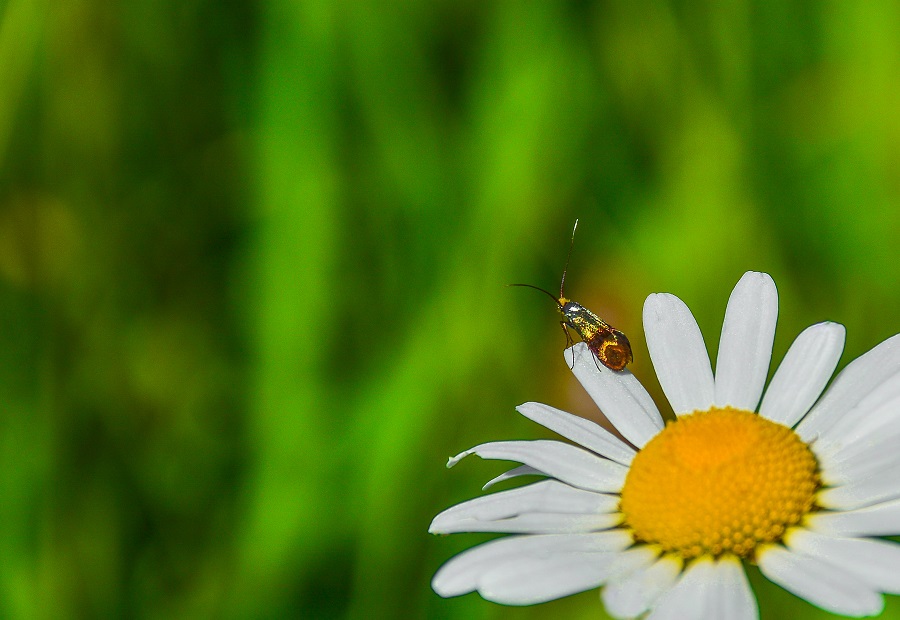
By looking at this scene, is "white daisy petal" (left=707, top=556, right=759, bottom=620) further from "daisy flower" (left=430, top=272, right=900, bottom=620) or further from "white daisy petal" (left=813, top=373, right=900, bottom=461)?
"white daisy petal" (left=813, top=373, right=900, bottom=461)

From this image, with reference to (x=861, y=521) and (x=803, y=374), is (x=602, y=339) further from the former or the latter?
(x=861, y=521)

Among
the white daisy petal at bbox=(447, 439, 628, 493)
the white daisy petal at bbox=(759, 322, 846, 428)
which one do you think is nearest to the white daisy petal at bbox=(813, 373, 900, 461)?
the white daisy petal at bbox=(759, 322, 846, 428)

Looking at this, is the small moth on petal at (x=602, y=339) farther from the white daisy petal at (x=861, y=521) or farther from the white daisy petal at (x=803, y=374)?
the white daisy petal at (x=861, y=521)

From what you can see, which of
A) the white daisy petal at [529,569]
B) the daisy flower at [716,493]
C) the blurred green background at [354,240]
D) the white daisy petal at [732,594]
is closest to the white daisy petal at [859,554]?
the daisy flower at [716,493]

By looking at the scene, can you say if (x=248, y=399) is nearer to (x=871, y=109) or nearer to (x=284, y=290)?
(x=284, y=290)

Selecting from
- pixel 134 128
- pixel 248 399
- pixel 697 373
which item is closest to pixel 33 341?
pixel 248 399

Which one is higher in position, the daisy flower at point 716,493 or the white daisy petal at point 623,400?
the white daisy petal at point 623,400

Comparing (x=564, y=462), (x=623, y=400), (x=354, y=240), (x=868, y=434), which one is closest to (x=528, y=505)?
(x=564, y=462)
